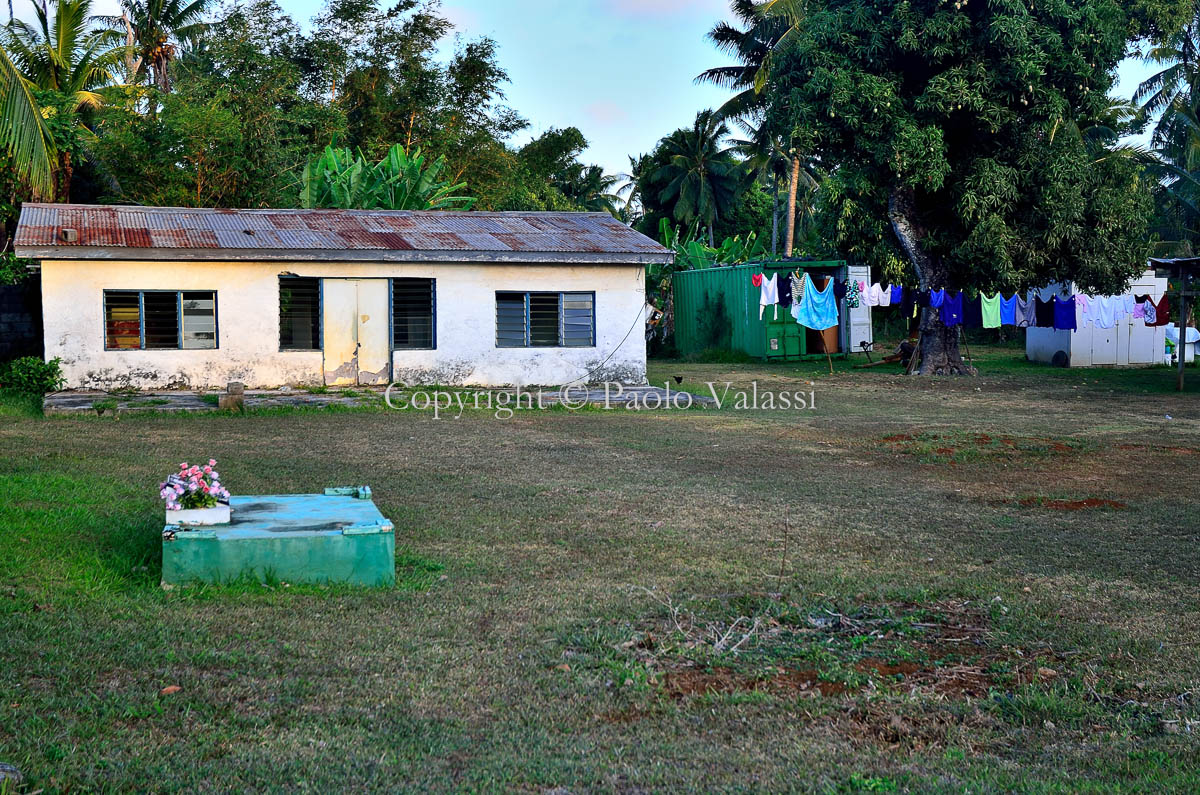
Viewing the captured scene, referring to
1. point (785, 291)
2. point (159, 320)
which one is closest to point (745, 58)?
point (785, 291)

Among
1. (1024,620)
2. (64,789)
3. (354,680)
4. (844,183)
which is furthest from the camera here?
(844,183)

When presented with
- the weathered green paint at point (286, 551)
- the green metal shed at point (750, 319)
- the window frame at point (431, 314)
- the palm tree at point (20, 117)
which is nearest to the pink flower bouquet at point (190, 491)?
the weathered green paint at point (286, 551)

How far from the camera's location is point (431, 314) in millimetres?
18703

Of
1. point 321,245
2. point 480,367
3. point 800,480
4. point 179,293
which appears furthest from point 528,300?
point 800,480

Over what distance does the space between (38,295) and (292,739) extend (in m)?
18.3

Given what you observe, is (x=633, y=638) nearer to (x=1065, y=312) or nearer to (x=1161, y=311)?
(x=1065, y=312)

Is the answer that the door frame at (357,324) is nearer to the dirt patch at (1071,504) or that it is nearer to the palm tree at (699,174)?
the dirt patch at (1071,504)

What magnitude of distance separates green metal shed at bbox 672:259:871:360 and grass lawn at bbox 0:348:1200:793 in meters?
17.6

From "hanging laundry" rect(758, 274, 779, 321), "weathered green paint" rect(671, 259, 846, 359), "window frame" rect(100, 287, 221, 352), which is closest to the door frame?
"window frame" rect(100, 287, 221, 352)

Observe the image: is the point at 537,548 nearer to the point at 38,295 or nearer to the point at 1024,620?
the point at 1024,620

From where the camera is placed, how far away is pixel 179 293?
17391mm

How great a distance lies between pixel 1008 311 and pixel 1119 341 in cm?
384

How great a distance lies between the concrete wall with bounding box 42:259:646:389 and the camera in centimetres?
1686

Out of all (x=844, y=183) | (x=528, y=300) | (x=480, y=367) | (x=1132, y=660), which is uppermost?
(x=844, y=183)
